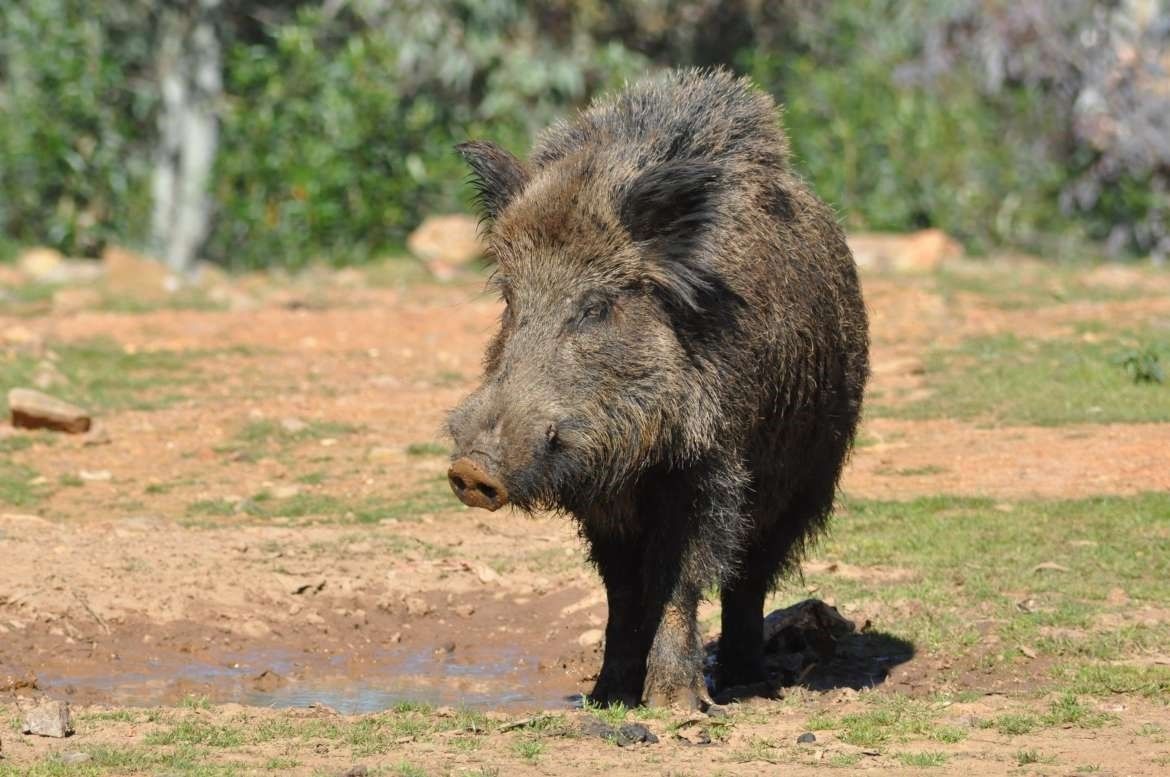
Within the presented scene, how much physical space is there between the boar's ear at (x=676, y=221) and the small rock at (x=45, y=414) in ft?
21.2

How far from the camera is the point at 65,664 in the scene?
802 cm

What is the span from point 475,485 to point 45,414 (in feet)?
22.5

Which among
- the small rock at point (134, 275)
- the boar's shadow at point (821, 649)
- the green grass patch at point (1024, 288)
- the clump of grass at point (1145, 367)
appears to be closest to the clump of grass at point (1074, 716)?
the boar's shadow at point (821, 649)

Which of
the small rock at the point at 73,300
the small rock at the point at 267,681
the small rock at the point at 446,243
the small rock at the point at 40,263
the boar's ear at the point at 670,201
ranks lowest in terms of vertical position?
the small rock at the point at 40,263

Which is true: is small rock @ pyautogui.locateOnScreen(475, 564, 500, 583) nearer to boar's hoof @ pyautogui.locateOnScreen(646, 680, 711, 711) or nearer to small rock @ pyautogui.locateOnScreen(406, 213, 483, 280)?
boar's hoof @ pyautogui.locateOnScreen(646, 680, 711, 711)

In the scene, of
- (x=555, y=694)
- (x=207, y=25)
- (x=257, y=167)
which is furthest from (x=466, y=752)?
(x=207, y=25)

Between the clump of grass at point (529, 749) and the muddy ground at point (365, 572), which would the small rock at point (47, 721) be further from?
the clump of grass at point (529, 749)

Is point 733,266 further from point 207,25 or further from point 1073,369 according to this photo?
point 207,25

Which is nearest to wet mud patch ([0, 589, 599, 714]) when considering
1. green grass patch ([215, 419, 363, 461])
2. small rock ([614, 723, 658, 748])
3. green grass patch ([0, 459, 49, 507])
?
small rock ([614, 723, 658, 748])

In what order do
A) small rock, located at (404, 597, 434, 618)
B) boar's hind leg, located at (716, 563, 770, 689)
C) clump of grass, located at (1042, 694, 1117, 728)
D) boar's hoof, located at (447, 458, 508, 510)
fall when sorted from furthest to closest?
small rock, located at (404, 597, 434, 618) < boar's hind leg, located at (716, 563, 770, 689) < clump of grass, located at (1042, 694, 1117, 728) < boar's hoof, located at (447, 458, 508, 510)

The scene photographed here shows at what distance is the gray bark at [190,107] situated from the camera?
70.1 feet

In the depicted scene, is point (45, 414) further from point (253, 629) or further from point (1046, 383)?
point (1046, 383)

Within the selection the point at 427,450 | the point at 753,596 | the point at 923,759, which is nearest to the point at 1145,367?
the point at 427,450

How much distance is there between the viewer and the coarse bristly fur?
6.59 m
